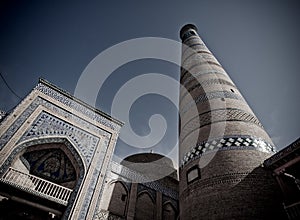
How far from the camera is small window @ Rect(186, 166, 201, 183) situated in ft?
18.0

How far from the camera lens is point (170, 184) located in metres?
10.5

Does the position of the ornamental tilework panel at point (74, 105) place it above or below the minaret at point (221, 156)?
above

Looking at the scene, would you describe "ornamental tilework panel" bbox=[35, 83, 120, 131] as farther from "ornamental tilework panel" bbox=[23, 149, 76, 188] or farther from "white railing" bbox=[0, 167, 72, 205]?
"white railing" bbox=[0, 167, 72, 205]

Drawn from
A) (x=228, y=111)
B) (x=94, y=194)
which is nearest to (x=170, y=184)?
(x=94, y=194)

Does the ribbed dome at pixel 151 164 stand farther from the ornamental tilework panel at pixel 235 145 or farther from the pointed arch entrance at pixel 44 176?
the ornamental tilework panel at pixel 235 145

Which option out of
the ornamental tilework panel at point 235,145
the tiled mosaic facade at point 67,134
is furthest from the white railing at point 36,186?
the ornamental tilework panel at point 235,145

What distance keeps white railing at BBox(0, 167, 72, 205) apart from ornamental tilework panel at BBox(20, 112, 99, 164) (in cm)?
112

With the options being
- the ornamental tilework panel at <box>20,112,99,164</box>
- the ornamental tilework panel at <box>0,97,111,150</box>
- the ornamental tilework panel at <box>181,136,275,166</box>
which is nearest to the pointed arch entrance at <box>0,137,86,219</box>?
the ornamental tilework panel at <box>20,112,99,164</box>

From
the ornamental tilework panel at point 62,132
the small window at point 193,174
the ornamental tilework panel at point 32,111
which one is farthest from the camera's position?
the ornamental tilework panel at point 62,132

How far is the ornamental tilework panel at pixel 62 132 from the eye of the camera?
263 inches

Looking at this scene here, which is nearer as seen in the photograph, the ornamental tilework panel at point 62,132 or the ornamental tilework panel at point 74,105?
the ornamental tilework panel at point 62,132

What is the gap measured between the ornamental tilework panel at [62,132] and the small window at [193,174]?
354 cm

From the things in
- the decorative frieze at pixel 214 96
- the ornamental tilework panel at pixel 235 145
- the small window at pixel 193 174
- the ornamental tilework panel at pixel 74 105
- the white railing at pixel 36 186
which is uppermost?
the ornamental tilework panel at pixel 74 105

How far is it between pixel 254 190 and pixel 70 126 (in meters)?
6.18
